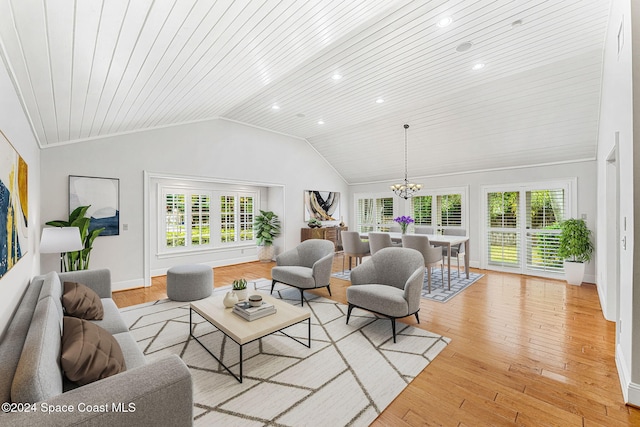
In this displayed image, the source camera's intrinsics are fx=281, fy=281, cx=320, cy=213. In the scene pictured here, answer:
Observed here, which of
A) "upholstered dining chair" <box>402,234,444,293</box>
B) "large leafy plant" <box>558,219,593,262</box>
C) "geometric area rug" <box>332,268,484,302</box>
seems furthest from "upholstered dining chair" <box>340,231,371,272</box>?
"large leafy plant" <box>558,219,593,262</box>

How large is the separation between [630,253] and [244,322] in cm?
308

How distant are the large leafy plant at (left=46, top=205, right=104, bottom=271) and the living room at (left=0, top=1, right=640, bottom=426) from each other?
0.75ft

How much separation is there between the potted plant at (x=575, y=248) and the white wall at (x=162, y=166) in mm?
5659

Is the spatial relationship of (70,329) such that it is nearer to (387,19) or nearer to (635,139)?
(387,19)

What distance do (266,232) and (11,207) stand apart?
5499 millimetres

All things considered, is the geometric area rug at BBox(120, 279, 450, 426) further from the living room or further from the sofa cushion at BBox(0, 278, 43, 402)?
the living room

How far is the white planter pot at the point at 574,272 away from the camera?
494cm

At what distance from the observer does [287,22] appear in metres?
2.31

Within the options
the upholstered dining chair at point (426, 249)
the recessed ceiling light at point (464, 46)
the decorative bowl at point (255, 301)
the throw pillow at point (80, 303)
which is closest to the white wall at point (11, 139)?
the throw pillow at point (80, 303)

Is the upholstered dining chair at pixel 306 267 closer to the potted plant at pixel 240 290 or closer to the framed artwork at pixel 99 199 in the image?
the potted plant at pixel 240 290

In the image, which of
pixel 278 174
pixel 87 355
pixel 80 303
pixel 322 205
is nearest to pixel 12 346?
pixel 87 355

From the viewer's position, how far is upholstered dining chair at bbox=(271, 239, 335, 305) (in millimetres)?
4062

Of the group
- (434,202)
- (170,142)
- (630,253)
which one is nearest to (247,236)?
(170,142)

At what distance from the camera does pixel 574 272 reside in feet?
16.4
